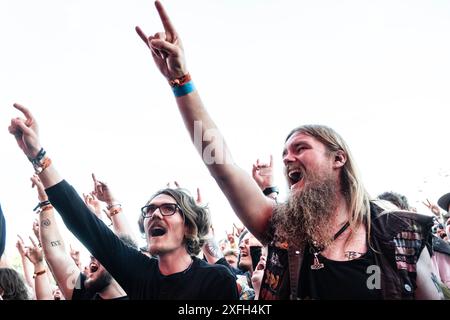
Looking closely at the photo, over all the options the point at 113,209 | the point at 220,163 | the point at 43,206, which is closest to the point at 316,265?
the point at 220,163

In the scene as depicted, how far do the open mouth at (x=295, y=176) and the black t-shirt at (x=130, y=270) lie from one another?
27.8 inches

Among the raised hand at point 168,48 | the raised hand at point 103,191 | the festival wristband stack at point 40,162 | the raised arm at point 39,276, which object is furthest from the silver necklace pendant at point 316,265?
the raised arm at point 39,276

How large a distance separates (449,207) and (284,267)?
3159 millimetres

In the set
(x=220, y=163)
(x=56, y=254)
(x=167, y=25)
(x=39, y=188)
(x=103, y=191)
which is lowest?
(x=56, y=254)

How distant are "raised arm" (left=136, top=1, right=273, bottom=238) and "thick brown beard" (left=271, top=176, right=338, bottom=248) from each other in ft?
0.65

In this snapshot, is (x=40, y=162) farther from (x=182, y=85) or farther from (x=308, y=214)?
(x=308, y=214)

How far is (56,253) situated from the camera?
2.92 meters

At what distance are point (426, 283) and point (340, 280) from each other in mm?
384

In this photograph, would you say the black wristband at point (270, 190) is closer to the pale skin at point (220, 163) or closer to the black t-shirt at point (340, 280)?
the pale skin at point (220, 163)

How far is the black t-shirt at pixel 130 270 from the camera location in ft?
7.27

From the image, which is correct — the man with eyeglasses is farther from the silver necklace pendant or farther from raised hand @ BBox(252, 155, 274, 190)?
the silver necklace pendant

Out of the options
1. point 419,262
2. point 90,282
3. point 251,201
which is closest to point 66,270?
point 90,282
